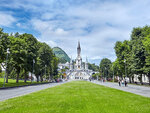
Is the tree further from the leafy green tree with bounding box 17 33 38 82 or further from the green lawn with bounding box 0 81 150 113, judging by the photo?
the green lawn with bounding box 0 81 150 113

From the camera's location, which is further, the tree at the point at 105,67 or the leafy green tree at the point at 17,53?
the tree at the point at 105,67

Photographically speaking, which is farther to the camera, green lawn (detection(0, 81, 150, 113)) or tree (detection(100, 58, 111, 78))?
tree (detection(100, 58, 111, 78))

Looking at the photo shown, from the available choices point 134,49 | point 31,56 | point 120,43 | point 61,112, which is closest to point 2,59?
point 31,56

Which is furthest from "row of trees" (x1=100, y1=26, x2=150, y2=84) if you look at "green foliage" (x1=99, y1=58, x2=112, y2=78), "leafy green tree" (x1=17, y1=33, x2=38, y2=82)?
"green foliage" (x1=99, y1=58, x2=112, y2=78)

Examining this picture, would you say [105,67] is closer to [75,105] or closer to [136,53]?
[136,53]

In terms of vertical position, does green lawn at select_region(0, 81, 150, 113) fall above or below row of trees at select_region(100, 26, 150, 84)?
below

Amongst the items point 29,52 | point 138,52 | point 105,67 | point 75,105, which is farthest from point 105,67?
point 75,105

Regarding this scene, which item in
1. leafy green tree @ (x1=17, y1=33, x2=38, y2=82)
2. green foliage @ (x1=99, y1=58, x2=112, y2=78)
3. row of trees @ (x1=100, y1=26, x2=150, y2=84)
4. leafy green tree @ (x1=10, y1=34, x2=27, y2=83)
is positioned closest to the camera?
row of trees @ (x1=100, y1=26, x2=150, y2=84)

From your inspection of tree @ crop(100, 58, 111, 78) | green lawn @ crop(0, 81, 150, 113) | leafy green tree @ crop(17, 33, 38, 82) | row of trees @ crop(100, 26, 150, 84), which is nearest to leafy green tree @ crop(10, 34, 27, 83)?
leafy green tree @ crop(17, 33, 38, 82)

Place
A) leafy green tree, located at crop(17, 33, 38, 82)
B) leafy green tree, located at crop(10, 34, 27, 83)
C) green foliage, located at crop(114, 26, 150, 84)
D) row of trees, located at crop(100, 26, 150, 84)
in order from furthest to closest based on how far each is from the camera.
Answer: leafy green tree, located at crop(17, 33, 38, 82) < leafy green tree, located at crop(10, 34, 27, 83) < row of trees, located at crop(100, 26, 150, 84) < green foliage, located at crop(114, 26, 150, 84)

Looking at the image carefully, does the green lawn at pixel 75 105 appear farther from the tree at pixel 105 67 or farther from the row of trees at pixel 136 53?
the tree at pixel 105 67

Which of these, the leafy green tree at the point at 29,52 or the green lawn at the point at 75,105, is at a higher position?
the leafy green tree at the point at 29,52

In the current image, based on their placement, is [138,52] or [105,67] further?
[105,67]

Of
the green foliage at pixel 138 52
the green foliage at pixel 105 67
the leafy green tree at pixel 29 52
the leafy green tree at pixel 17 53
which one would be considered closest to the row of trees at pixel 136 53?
the green foliage at pixel 138 52
